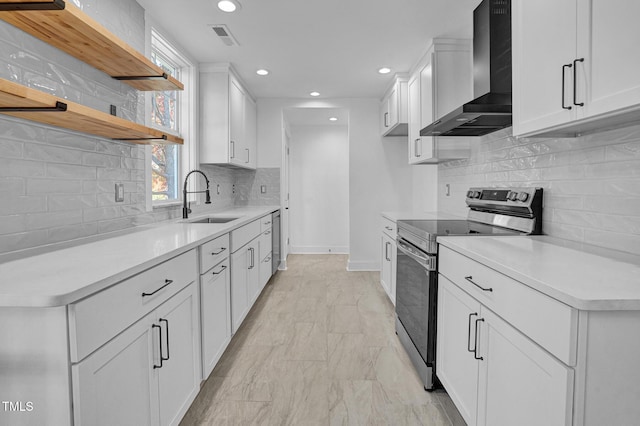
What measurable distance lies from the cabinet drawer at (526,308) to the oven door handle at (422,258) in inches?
12.1

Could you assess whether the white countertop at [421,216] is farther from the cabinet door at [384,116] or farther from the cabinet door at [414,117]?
the cabinet door at [384,116]

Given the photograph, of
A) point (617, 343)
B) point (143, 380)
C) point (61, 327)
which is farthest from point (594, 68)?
point (143, 380)

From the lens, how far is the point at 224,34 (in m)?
2.87

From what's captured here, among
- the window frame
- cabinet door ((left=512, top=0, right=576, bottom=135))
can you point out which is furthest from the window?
cabinet door ((left=512, top=0, right=576, bottom=135))

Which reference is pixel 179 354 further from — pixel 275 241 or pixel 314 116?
pixel 314 116

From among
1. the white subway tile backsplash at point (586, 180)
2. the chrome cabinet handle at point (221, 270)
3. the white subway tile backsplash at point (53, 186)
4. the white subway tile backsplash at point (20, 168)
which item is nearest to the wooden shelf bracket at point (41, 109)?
the white subway tile backsplash at point (20, 168)

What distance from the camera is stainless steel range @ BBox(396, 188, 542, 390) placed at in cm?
192

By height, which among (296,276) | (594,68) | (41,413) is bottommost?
(296,276)

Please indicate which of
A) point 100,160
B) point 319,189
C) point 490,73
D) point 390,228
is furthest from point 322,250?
point 100,160

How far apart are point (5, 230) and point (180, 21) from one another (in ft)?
6.59

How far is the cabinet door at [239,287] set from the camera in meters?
2.47

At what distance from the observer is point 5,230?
4.42ft

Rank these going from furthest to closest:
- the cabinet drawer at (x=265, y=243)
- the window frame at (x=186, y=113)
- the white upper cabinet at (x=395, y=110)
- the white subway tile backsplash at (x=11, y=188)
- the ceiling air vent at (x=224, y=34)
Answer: the white upper cabinet at (x=395, y=110) → the cabinet drawer at (x=265, y=243) → the window frame at (x=186, y=113) → the ceiling air vent at (x=224, y=34) → the white subway tile backsplash at (x=11, y=188)

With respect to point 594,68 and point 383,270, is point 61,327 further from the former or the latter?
point 383,270
